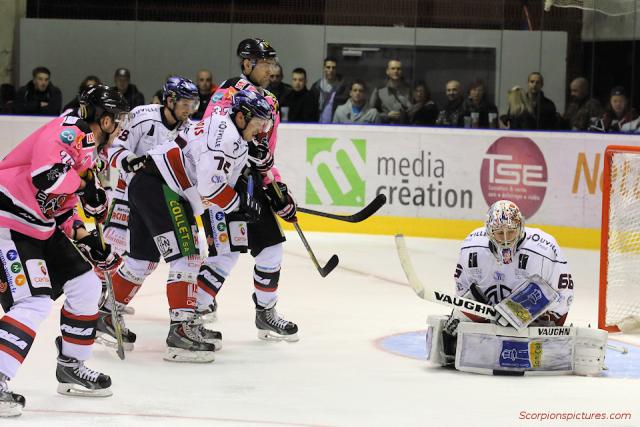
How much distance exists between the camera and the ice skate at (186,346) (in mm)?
5027

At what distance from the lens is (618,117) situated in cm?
908

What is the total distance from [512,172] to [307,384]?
15.6 ft

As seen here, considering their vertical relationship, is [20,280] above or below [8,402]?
above

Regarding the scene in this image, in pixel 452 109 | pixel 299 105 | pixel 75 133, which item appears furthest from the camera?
pixel 299 105

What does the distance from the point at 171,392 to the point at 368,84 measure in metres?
5.89

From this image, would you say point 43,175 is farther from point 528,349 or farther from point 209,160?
point 528,349

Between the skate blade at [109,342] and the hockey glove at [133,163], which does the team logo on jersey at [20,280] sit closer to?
the skate blade at [109,342]

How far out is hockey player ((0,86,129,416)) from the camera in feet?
12.9

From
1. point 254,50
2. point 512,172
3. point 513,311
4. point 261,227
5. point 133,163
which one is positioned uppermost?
point 254,50

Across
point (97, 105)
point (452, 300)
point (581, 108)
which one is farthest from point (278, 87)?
point (97, 105)

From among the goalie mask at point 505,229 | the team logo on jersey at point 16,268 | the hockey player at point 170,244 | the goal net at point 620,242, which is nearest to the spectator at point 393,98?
the goal net at point 620,242

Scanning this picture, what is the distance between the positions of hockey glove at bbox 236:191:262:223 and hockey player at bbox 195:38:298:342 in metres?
0.16

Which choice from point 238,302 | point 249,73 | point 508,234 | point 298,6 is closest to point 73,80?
point 298,6

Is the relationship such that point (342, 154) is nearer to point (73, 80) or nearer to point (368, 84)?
point (368, 84)
